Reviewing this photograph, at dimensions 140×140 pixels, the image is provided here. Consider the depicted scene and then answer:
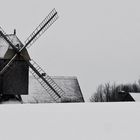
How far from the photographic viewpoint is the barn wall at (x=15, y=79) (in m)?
24.1

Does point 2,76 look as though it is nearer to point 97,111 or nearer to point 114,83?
point 97,111

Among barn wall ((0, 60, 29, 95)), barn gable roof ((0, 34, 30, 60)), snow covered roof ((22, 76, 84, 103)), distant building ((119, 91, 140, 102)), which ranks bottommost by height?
distant building ((119, 91, 140, 102))

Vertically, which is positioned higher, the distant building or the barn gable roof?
the barn gable roof

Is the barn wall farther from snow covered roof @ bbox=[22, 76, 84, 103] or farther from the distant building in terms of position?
the distant building

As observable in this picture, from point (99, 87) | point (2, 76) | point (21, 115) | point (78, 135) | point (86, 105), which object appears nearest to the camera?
point (78, 135)

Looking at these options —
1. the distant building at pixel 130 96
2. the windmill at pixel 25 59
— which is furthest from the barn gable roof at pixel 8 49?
the distant building at pixel 130 96

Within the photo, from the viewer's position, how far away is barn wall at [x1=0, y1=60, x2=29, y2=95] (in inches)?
948

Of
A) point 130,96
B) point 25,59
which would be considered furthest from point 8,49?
point 130,96

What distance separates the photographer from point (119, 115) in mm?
7871

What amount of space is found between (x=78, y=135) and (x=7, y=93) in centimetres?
1753

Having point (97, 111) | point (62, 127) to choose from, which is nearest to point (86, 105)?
point (97, 111)

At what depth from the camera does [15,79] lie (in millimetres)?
24203

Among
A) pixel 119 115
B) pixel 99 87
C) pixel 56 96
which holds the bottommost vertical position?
pixel 99 87

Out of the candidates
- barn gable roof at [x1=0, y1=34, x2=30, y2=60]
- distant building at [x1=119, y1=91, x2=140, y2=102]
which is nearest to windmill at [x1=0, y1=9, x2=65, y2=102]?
barn gable roof at [x1=0, y1=34, x2=30, y2=60]
